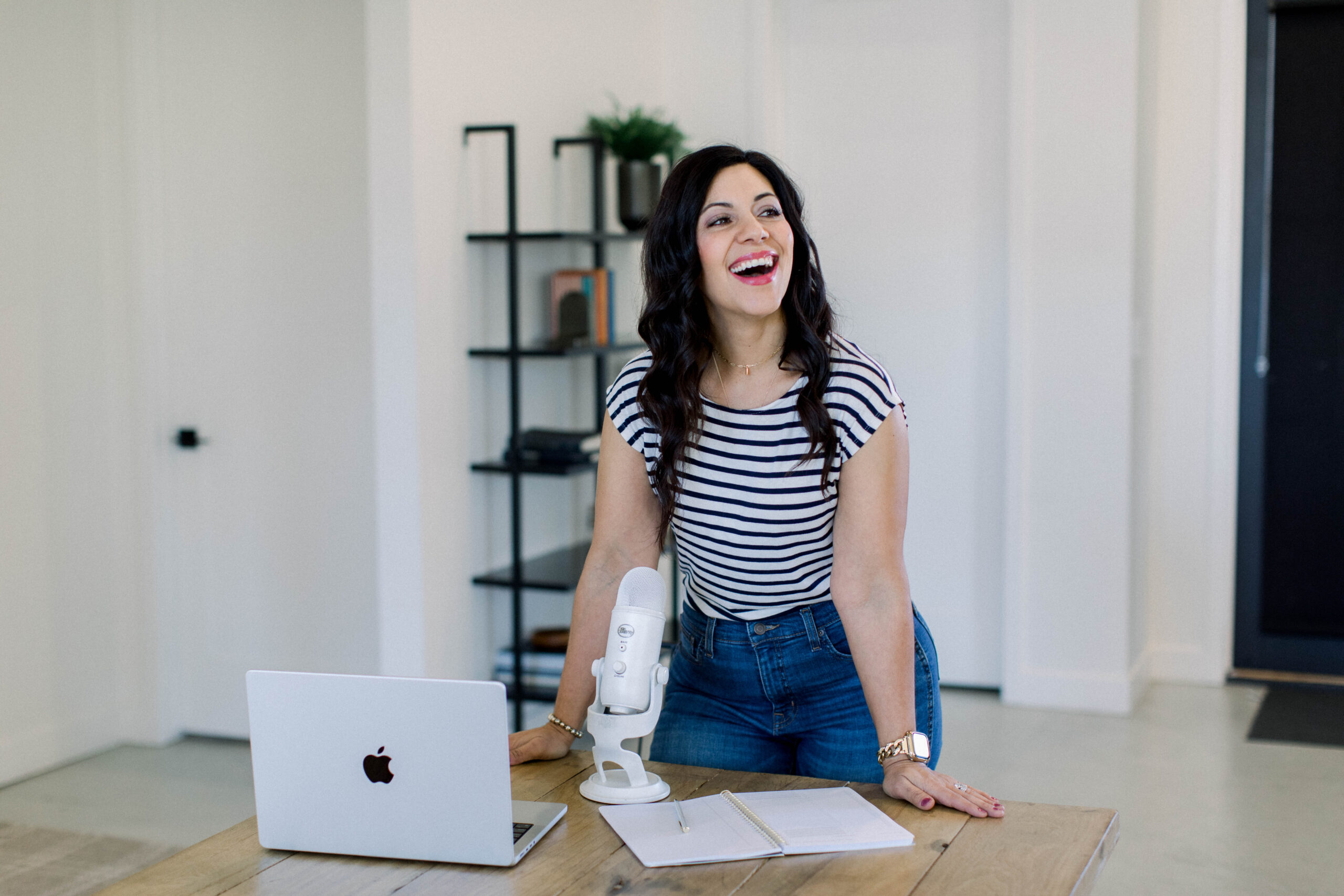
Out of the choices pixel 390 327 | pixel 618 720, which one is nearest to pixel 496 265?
pixel 390 327

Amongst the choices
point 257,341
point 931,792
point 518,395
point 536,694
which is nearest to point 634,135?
point 518,395

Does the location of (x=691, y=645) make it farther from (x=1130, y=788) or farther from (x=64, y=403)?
(x=64, y=403)

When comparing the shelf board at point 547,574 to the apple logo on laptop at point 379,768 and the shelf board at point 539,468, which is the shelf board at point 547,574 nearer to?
the shelf board at point 539,468

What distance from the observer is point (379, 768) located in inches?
51.9

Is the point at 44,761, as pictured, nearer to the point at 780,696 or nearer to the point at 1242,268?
the point at 780,696

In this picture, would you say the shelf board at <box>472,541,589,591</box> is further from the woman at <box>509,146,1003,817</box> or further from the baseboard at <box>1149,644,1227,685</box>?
the baseboard at <box>1149,644,1227,685</box>

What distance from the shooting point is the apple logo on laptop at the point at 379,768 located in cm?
131

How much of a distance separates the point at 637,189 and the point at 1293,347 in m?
2.25

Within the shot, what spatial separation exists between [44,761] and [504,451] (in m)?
1.49

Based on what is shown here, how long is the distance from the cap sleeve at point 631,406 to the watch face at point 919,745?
19.8 inches

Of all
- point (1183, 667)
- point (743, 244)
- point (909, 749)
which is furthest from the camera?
point (1183, 667)

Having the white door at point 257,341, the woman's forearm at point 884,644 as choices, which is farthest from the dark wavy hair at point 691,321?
the white door at point 257,341

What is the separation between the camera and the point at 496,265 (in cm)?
362

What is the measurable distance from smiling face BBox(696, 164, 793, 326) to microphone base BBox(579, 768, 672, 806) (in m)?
0.60
